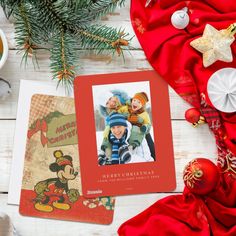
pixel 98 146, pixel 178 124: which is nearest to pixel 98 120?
pixel 98 146

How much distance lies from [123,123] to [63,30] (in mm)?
216

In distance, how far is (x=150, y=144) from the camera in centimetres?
85

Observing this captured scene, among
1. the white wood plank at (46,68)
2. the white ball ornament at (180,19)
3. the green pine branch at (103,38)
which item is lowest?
the white wood plank at (46,68)

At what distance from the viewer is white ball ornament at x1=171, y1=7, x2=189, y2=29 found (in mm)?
825

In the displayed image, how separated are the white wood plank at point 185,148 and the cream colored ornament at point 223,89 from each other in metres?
0.06

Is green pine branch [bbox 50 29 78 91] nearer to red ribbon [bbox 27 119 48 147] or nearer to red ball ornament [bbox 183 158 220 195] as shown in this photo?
red ribbon [bbox 27 119 48 147]

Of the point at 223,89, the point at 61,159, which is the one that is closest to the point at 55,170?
the point at 61,159

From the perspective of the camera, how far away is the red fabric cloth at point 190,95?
805mm

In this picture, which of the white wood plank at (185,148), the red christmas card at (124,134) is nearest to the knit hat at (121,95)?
the red christmas card at (124,134)

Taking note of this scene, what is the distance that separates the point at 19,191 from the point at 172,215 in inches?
12.0

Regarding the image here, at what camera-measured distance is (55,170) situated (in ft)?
2.80

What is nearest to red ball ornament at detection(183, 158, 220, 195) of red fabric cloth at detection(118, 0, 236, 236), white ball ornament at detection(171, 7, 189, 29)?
red fabric cloth at detection(118, 0, 236, 236)

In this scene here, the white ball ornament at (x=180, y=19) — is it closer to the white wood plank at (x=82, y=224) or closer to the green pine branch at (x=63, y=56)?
Result: the green pine branch at (x=63, y=56)

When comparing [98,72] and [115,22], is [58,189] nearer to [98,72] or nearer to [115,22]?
[98,72]
